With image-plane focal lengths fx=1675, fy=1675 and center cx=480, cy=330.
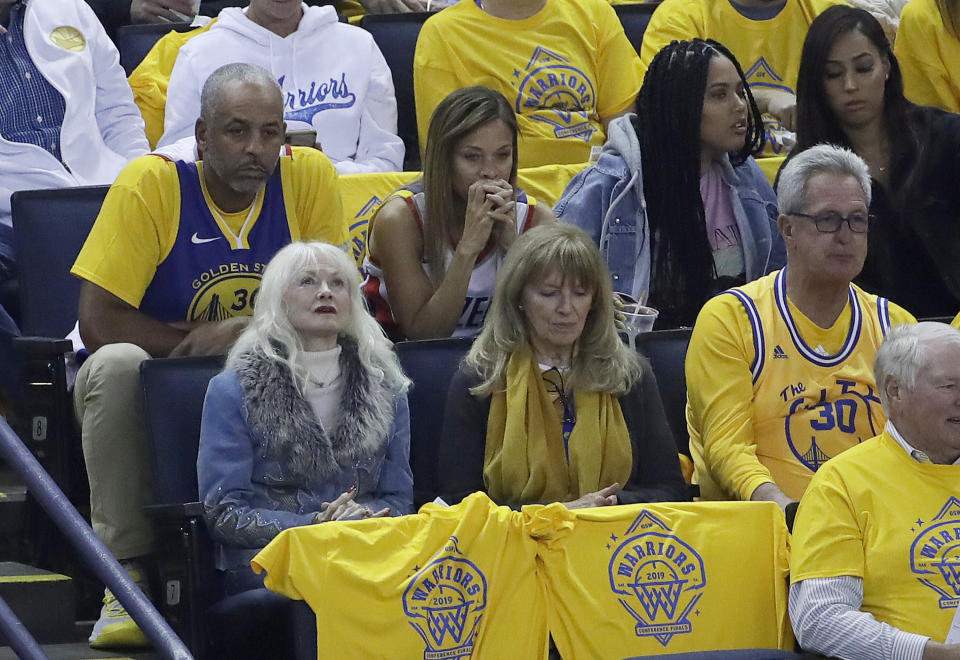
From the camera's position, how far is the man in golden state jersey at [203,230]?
13.8 ft

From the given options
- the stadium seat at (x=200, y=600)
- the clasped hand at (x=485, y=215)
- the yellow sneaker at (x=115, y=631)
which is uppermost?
the clasped hand at (x=485, y=215)

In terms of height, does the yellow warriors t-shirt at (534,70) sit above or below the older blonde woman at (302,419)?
above

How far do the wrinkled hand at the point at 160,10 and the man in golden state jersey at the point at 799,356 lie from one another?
121 inches

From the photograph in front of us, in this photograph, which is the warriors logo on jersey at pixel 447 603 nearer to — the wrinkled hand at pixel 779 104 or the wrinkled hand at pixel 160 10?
the wrinkled hand at pixel 779 104

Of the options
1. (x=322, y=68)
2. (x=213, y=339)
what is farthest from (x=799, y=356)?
(x=322, y=68)

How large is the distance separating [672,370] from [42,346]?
159cm

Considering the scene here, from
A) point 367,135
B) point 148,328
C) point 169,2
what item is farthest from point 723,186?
point 169,2

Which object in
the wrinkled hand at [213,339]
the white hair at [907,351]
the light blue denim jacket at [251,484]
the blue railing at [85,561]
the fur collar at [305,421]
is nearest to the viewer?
the blue railing at [85,561]

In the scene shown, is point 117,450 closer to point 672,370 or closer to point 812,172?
point 672,370

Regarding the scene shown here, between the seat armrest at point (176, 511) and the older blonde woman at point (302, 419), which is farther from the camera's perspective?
the older blonde woman at point (302, 419)

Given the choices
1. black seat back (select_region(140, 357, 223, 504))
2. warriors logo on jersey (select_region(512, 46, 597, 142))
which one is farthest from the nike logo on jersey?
warriors logo on jersey (select_region(512, 46, 597, 142))

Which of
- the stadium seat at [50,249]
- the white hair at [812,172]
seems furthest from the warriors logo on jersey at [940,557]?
the stadium seat at [50,249]

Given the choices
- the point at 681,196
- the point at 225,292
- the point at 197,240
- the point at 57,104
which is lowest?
the point at 225,292

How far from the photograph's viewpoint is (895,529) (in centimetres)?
335
